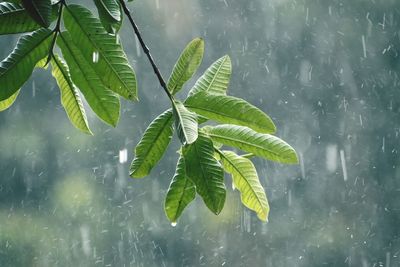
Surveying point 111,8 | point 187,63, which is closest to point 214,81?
point 187,63

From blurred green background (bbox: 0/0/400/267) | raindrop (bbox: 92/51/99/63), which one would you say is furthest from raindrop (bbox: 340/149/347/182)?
raindrop (bbox: 92/51/99/63)

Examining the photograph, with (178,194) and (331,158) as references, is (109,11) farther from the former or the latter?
(331,158)

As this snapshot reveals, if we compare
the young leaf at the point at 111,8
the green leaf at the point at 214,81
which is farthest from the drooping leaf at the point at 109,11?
the green leaf at the point at 214,81

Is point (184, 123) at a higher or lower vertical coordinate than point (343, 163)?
higher

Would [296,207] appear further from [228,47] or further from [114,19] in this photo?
[114,19]

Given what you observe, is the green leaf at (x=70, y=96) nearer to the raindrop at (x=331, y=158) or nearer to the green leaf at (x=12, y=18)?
the green leaf at (x=12, y=18)

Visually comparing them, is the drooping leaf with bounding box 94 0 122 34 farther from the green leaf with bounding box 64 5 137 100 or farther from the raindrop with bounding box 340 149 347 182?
the raindrop with bounding box 340 149 347 182
